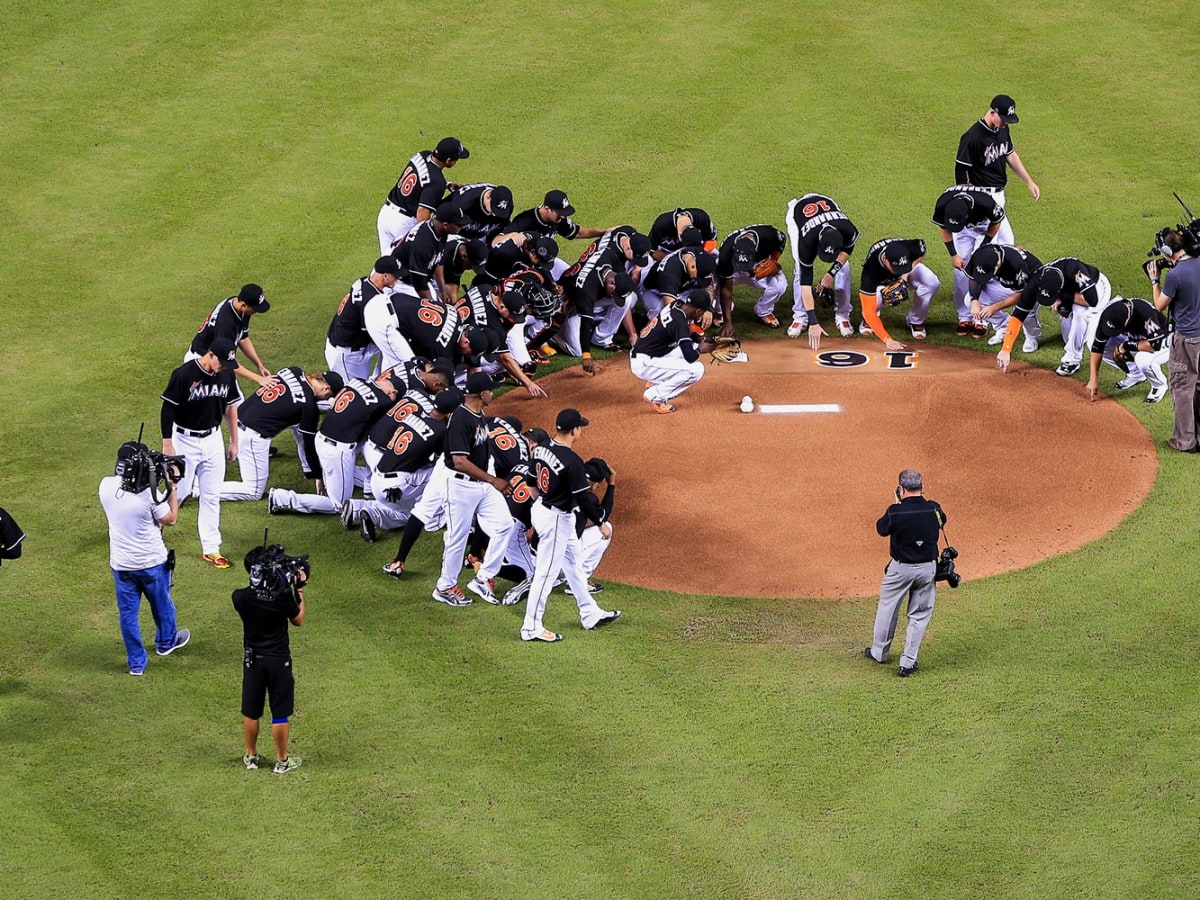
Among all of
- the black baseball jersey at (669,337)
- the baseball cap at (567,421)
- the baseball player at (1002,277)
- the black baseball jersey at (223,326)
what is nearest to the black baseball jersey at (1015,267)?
the baseball player at (1002,277)

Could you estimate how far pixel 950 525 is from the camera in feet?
44.7

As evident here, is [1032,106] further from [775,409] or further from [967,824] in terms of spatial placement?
[967,824]

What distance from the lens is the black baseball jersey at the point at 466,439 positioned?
12.6 metres

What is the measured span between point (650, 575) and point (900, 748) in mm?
3273

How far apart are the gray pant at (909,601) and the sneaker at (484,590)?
128 inches

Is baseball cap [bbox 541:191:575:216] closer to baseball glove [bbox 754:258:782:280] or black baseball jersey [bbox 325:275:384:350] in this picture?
baseball glove [bbox 754:258:782:280]

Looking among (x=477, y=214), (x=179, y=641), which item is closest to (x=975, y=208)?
Answer: (x=477, y=214)

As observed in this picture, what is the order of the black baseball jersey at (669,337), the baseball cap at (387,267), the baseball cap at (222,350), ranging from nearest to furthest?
the baseball cap at (222,350)
the baseball cap at (387,267)
the black baseball jersey at (669,337)

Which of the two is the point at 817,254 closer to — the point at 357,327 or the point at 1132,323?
the point at 1132,323

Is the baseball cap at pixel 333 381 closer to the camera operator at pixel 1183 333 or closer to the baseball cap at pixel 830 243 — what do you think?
the baseball cap at pixel 830 243

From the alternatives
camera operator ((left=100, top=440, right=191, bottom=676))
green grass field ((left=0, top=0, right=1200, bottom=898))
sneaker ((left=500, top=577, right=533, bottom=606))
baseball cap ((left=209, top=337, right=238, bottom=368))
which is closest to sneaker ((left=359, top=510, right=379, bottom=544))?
green grass field ((left=0, top=0, right=1200, bottom=898))

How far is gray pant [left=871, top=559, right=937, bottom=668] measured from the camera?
1129cm

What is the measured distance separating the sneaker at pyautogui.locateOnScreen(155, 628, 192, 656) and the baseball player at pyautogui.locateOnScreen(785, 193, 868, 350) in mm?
7967

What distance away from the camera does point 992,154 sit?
1778cm
